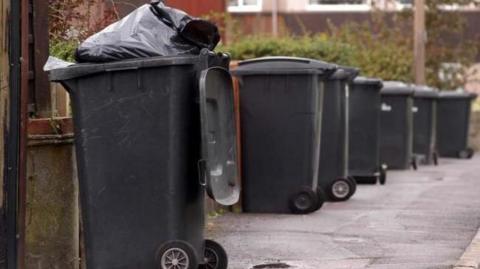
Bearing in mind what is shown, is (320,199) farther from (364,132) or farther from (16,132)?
(16,132)

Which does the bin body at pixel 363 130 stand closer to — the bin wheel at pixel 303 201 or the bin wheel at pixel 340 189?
the bin wheel at pixel 340 189

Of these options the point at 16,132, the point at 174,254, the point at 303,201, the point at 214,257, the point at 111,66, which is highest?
the point at 111,66

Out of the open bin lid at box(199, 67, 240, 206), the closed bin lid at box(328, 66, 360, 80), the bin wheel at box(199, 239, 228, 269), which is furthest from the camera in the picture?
the closed bin lid at box(328, 66, 360, 80)

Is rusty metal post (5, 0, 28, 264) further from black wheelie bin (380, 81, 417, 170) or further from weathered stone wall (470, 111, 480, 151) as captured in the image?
weathered stone wall (470, 111, 480, 151)

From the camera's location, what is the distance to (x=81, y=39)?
7.93 m

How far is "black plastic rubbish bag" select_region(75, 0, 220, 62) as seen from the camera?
6.52 meters

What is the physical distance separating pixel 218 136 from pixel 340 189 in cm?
553

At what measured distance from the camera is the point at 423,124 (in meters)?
19.1

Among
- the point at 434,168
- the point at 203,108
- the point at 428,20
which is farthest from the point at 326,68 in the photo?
the point at 428,20

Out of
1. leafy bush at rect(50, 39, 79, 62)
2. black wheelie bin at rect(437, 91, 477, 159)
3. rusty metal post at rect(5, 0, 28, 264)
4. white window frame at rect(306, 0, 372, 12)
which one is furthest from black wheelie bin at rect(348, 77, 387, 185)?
white window frame at rect(306, 0, 372, 12)

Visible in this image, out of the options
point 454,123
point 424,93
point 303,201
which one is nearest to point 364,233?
point 303,201

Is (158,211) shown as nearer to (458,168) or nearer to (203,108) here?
A: (203,108)

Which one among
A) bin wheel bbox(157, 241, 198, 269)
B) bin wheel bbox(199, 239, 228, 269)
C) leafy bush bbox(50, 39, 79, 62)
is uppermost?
leafy bush bbox(50, 39, 79, 62)

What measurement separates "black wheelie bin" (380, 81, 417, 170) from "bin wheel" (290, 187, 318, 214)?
6337 mm
